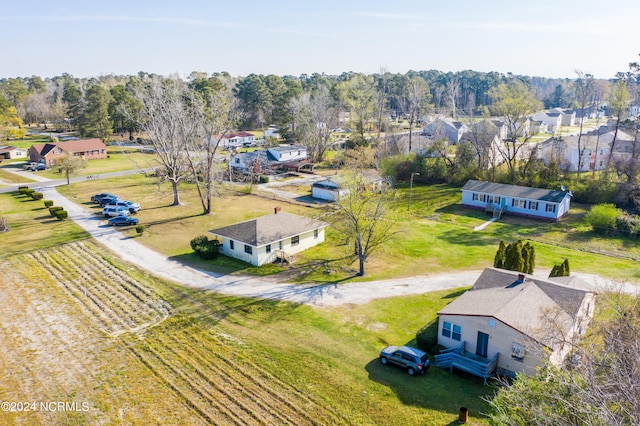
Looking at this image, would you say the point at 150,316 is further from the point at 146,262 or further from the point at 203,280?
the point at 146,262

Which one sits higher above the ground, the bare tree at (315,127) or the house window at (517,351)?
the bare tree at (315,127)

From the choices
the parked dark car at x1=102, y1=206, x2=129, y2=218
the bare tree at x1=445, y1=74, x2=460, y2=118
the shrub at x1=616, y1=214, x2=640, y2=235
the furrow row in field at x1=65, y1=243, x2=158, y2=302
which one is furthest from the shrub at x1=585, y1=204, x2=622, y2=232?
the bare tree at x1=445, y1=74, x2=460, y2=118

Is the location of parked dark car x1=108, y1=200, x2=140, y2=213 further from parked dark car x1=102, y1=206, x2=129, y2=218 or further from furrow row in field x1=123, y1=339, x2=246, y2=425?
furrow row in field x1=123, y1=339, x2=246, y2=425

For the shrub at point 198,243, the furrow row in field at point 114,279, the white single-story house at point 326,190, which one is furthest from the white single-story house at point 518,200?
the furrow row in field at point 114,279

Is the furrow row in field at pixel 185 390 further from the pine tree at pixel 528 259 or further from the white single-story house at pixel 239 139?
the white single-story house at pixel 239 139

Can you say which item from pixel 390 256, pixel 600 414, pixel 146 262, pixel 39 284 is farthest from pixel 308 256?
pixel 600 414

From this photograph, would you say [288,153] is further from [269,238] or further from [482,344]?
[482,344]
